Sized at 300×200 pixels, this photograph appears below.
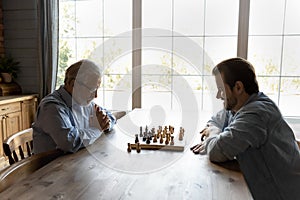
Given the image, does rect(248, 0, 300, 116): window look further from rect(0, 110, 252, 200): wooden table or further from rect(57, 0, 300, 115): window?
rect(0, 110, 252, 200): wooden table

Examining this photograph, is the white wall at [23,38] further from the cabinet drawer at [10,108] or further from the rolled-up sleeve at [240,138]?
the rolled-up sleeve at [240,138]

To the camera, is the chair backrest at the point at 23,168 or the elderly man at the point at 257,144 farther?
the elderly man at the point at 257,144

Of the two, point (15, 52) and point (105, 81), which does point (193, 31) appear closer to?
point (105, 81)

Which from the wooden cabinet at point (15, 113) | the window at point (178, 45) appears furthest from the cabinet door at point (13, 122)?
the window at point (178, 45)

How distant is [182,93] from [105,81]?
0.97m

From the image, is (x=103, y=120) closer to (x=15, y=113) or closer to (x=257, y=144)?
(x=257, y=144)

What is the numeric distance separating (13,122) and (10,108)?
183mm

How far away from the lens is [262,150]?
1262mm

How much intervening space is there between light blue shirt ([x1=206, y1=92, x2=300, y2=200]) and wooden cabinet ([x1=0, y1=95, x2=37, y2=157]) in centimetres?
257

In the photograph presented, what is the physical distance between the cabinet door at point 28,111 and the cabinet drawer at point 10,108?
0.10m

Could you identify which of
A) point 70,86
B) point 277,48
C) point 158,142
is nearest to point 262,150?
point 158,142

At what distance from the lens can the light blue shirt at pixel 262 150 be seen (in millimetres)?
1194

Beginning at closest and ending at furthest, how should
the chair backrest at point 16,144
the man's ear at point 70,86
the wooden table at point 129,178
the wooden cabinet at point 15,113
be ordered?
the wooden table at point 129,178 → the chair backrest at point 16,144 → the man's ear at point 70,86 → the wooden cabinet at point 15,113

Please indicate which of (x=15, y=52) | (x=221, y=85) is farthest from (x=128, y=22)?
(x=221, y=85)
